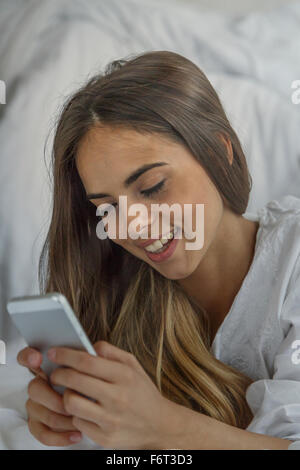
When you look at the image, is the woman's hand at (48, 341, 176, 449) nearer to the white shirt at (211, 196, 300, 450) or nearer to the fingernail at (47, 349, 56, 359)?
the fingernail at (47, 349, 56, 359)

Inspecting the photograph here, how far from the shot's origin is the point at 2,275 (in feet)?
2.23

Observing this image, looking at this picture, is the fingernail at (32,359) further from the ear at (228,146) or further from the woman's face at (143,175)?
the ear at (228,146)

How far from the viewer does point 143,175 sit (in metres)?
0.56

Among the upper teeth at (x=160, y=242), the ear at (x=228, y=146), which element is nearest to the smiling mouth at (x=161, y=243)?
the upper teeth at (x=160, y=242)

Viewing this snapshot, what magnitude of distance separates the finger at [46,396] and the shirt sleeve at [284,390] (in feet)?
0.58

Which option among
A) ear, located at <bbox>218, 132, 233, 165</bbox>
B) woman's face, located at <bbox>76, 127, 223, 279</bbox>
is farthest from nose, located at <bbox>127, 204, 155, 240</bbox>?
ear, located at <bbox>218, 132, 233, 165</bbox>

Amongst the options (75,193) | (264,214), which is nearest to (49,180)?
(75,193)

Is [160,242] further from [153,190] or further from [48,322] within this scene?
[48,322]

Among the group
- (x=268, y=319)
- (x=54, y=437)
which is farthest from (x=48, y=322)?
(x=268, y=319)

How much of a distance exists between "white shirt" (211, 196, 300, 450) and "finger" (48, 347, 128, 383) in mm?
163

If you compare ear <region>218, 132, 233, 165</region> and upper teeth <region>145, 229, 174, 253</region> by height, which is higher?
ear <region>218, 132, 233, 165</region>

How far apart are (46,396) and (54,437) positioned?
1.7 inches

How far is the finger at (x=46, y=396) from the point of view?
54cm

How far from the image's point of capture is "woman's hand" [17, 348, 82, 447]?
539 millimetres
